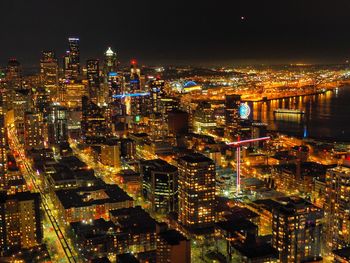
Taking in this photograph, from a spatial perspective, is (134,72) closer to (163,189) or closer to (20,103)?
(20,103)

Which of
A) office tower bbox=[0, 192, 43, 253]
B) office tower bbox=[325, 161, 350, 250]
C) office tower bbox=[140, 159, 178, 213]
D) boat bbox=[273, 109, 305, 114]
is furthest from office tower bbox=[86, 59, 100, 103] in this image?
office tower bbox=[325, 161, 350, 250]

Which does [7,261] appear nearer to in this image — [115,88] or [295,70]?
[115,88]

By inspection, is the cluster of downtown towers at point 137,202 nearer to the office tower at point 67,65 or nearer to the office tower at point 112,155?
the office tower at point 112,155

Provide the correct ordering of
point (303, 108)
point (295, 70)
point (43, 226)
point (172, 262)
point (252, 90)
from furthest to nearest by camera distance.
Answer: point (295, 70) → point (252, 90) → point (303, 108) → point (43, 226) → point (172, 262)

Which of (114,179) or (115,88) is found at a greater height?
(115,88)

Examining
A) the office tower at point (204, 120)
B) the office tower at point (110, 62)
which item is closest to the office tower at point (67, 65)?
the office tower at point (110, 62)

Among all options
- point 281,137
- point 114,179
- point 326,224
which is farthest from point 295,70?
point 326,224

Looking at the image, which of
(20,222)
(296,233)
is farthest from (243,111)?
(20,222)

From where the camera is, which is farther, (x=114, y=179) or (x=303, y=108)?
(x=303, y=108)
